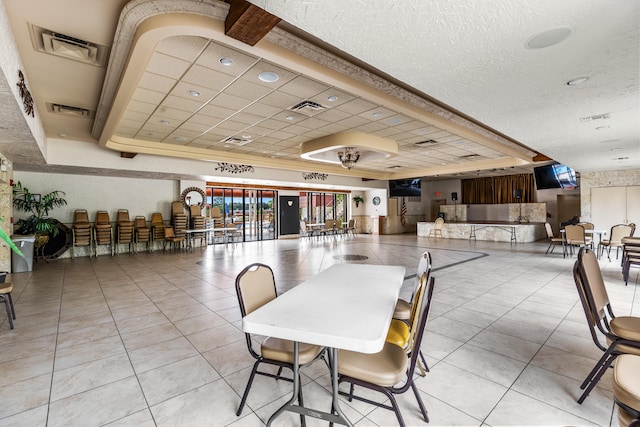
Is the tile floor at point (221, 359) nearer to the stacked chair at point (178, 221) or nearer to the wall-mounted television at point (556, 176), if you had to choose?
the stacked chair at point (178, 221)

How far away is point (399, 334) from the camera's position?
2098 mm

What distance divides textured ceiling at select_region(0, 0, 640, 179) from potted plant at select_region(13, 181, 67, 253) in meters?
1.48

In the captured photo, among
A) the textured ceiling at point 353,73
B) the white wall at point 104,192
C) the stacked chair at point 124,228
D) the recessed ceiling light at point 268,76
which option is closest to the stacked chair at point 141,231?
the stacked chair at point 124,228

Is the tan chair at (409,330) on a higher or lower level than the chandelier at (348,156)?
lower

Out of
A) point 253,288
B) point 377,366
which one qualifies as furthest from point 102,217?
point 377,366

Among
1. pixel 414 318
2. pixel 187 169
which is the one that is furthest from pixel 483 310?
pixel 187 169

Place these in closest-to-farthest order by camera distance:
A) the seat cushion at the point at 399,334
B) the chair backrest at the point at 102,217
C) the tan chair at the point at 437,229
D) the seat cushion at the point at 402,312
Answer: the seat cushion at the point at 399,334 < the seat cushion at the point at 402,312 < the chair backrest at the point at 102,217 < the tan chair at the point at 437,229

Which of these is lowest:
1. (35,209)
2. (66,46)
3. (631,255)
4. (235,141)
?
(631,255)

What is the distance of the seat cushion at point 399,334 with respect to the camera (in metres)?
2.01

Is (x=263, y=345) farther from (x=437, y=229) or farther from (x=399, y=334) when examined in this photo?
(x=437, y=229)

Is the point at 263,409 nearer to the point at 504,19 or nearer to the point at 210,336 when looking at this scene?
the point at 210,336

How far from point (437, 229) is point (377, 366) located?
40.7 feet

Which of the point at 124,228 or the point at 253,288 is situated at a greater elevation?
the point at 124,228

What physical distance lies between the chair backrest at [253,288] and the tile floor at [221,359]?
0.66m
